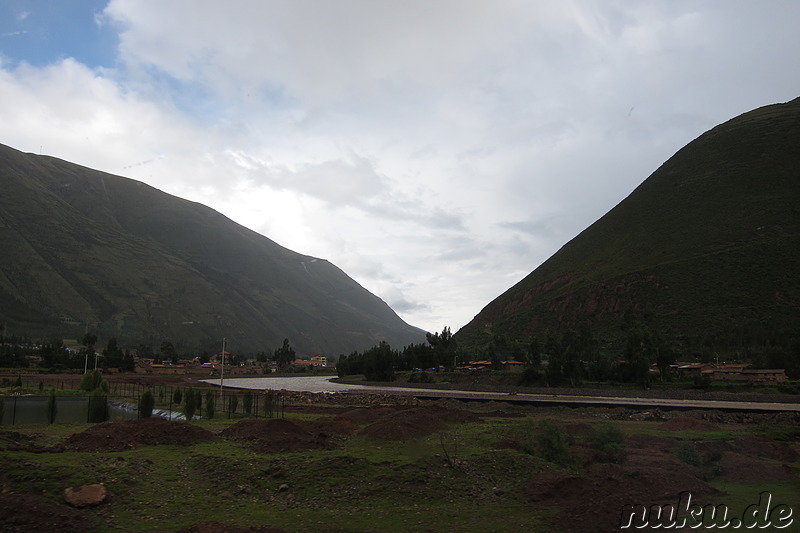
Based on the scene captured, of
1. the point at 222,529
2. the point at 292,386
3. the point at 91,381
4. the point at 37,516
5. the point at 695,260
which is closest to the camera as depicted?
the point at 222,529

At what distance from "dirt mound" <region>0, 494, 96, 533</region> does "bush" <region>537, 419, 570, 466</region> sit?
14.6 m

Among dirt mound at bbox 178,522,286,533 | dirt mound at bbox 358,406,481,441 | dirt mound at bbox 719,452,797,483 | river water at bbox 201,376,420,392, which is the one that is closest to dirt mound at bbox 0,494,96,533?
dirt mound at bbox 178,522,286,533

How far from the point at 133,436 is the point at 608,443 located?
19.0 m

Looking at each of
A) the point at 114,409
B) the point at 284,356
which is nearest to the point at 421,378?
the point at 114,409

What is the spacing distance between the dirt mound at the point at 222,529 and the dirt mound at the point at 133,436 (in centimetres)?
993

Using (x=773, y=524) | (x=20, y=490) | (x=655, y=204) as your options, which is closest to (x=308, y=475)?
(x=20, y=490)

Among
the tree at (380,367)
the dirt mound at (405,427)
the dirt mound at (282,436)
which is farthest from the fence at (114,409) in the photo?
the tree at (380,367)

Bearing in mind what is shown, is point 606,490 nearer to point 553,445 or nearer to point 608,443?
point 553,445

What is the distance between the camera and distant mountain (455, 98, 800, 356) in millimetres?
94062

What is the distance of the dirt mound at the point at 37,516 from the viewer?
38.4ft

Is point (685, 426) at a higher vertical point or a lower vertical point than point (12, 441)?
lower

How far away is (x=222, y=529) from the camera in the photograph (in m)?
12.0

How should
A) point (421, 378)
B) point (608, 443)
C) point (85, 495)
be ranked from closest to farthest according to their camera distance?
point (85, 495), point (608, 443), point (421, 378)

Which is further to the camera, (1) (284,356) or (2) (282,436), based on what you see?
(1) (284,356)
